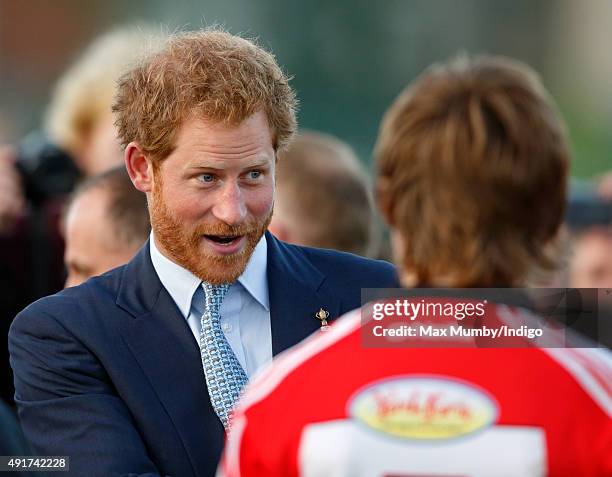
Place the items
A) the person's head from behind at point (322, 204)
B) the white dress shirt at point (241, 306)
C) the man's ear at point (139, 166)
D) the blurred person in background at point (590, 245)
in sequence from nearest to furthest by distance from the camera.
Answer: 1. the white dress shirt at point (241, 306)
2. the man's ear at point (139, 166)
3. the blurred person in background at point (590, 245)
4. the person's head from behind at point (322, 204)

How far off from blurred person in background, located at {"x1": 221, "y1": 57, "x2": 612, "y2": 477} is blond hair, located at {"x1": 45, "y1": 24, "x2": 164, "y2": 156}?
2.98 metres

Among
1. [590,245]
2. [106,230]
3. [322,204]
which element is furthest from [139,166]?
[590,245]

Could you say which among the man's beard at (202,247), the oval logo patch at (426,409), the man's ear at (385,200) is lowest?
the oval logo patch at (426,409)

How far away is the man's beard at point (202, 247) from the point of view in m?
2.52

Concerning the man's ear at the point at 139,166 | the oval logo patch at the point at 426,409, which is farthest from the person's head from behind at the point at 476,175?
the man's ear at the point at 139,166

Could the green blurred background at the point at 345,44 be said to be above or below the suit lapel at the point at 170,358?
above

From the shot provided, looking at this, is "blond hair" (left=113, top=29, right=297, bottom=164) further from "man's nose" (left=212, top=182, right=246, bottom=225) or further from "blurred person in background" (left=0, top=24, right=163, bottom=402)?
"blurred person in background" (left=0, top=24, right=163, bottom=402)

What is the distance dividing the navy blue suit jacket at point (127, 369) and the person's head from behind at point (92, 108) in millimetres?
1994

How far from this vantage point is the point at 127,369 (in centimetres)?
238

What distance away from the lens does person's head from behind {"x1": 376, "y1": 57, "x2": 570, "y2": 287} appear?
1.67 m

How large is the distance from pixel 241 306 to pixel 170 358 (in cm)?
21

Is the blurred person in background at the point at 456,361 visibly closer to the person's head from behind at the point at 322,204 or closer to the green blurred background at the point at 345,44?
the person's head from behind at the point at 322,204

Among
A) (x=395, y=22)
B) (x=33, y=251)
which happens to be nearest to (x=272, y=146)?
(x=33, y=251)

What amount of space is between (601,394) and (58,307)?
1287 millimetres
